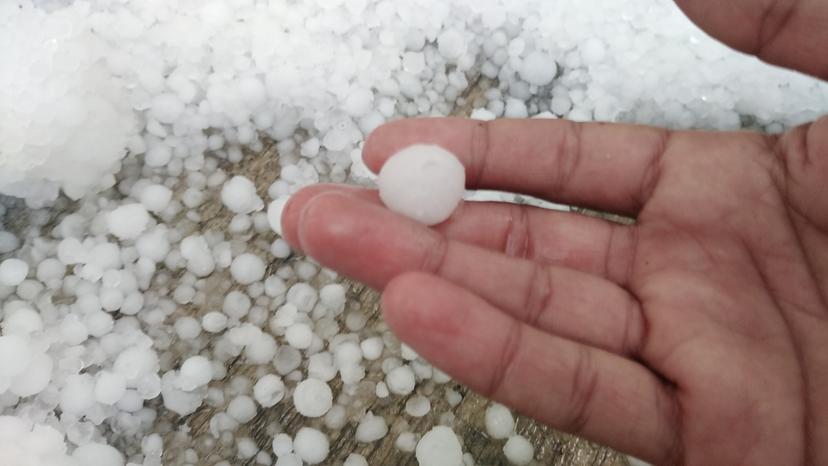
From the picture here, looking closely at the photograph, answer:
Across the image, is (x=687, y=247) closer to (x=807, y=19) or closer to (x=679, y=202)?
(x=679, y=202)

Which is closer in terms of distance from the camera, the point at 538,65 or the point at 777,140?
the point at 777,140

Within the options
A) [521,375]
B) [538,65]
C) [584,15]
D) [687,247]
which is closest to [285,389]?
[521,375]

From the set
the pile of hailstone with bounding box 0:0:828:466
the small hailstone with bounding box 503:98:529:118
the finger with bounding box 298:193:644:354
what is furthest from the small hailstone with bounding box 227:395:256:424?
the small hailstone with bounding box 503:98:529:118

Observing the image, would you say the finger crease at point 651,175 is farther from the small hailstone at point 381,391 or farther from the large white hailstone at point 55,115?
the large white hailstone at point 55,115

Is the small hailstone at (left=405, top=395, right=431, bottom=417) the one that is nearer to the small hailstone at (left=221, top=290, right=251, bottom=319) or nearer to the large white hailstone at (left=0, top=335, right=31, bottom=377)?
the small hailstone at (left=221, top=290, right=251, bottom=319)

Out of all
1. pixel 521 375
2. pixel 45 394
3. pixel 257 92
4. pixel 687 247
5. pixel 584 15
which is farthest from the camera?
pixel 584 15

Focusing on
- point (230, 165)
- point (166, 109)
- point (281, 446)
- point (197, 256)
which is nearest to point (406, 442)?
point (281, 446)

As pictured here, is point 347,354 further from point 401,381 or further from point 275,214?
point 275,214
